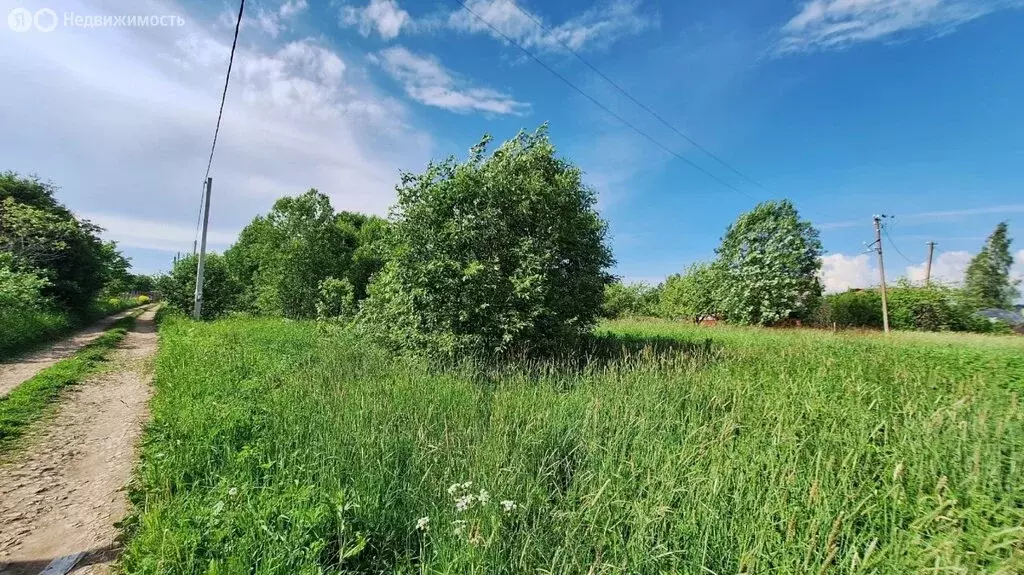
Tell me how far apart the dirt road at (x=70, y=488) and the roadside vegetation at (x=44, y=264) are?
31.1ft

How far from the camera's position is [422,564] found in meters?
2.38

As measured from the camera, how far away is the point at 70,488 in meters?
3.84

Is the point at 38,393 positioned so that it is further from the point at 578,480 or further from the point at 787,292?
the point at 787,292

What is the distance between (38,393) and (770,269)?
3093cm

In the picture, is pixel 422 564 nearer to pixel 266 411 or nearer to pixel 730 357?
pixel 266 411

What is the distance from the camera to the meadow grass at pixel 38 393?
5.17m

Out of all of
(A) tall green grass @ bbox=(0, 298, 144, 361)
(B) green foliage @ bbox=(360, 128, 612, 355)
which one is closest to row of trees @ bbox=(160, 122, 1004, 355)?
(B) green foliage @ bbox=(360, 128, 612, 355)

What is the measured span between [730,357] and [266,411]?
8804 mm

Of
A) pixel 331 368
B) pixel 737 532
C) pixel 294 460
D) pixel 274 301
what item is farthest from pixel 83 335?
pixel 737 532

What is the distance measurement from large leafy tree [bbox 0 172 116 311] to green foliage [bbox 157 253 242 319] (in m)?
4.19

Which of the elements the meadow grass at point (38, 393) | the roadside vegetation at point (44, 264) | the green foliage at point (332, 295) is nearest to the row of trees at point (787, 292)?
the green foliage at point (332, 295)

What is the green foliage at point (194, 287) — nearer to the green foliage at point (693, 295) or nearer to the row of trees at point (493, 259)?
the row of trees at point (493, 259)

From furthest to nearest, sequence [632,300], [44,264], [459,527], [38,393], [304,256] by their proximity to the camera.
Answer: [632,300] → [304,256] → [44,264] → [38,393] → [459,527]

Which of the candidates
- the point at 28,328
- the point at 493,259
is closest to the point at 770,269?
the point at 493,259
